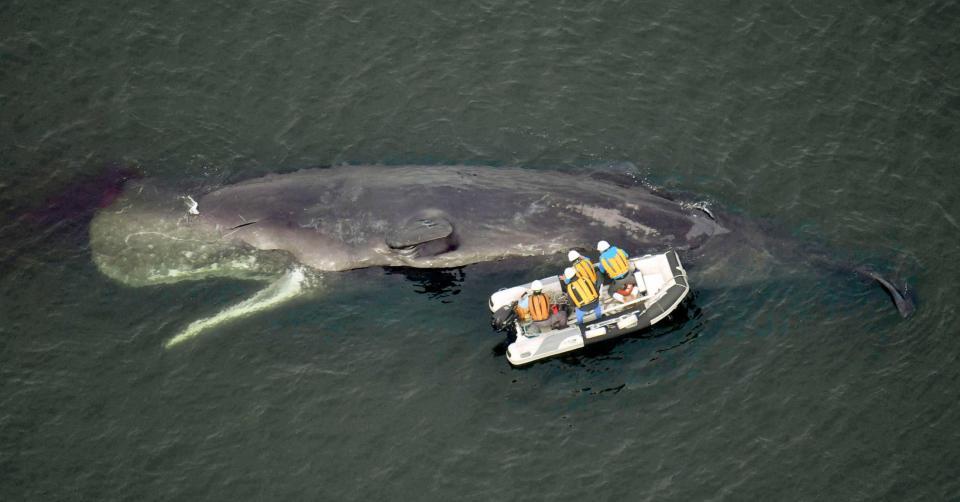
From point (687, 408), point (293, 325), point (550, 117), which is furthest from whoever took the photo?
point (550, 117)

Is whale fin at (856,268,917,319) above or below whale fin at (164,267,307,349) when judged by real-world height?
below

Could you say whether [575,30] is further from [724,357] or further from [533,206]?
[724,357]

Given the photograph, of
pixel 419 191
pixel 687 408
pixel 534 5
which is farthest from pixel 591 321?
pixel 534 5

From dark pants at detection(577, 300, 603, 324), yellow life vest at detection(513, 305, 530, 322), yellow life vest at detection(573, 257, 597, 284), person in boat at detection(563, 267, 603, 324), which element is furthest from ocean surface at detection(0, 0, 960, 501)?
yellow life vest at detection(573, 257, 597, 284)

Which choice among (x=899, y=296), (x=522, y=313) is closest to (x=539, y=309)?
(x=522, y=313)

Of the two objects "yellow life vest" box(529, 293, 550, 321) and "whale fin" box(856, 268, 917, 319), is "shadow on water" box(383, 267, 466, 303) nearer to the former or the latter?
"yellow life vest" box(529, 293, 550, 321)

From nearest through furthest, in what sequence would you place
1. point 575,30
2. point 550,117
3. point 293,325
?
point 293,325
point 550,117
point 575,30

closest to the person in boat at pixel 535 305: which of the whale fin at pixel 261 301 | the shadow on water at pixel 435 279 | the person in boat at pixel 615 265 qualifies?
the person in boat at pixel 615 265

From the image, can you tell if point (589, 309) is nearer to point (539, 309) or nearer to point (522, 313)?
point (539, 309)
